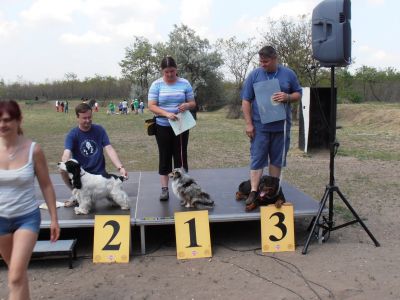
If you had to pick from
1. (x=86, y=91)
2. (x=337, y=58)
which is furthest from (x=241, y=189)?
(x=86, y=91)

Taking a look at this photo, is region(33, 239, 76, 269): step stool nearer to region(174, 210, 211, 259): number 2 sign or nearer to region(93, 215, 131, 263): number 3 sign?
region(93, 215, 131, 263): number 3 sign

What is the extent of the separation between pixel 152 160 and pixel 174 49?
34325mm

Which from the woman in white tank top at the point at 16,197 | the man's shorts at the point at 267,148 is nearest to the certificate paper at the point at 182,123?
the man's shorts at the point at 267,148

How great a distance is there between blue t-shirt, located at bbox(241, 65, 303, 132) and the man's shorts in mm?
82

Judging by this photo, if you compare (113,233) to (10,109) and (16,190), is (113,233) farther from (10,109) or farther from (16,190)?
(10,109)

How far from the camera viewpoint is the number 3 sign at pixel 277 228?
4.82m

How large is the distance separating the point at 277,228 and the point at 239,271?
0.77 m

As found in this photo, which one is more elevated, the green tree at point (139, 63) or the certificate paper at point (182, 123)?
the green tree at point (139, 63)

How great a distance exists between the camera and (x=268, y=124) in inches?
199

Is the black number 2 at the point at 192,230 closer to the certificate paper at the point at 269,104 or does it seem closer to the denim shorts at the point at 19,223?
the certificate paper at the point at 269,104

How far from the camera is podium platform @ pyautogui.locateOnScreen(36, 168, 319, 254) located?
4766 mm

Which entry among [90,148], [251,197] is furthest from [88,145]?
[251,197]

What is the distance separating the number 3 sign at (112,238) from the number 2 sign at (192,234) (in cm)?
54

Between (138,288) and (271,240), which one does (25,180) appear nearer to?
(138,288)
